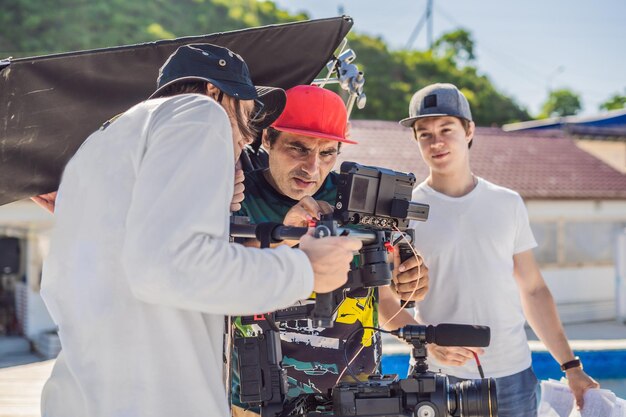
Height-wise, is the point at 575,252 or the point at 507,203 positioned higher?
the point at 507,203

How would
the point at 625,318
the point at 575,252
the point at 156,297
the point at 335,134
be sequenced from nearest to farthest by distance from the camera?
the point at 156,297, the point at 335,134, the point at 625,318, the point at 575,252

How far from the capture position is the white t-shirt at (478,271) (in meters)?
2.83

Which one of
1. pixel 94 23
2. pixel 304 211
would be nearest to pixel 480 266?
pixel 304 211

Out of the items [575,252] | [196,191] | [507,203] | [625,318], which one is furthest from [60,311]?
[575,252]

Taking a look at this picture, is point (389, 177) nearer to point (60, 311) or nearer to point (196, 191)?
point (196, 191)

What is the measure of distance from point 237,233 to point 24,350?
12.1 m

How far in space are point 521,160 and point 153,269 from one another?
1598 centimetres

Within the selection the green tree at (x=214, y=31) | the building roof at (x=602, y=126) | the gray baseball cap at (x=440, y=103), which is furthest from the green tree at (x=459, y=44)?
the gray baseball cap at (x=440, y=103)

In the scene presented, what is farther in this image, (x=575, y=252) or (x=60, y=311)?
(x=575, y=252)

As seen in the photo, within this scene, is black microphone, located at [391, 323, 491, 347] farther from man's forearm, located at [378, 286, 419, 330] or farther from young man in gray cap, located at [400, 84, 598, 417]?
young man in gray cap, located at [400, 84, 598, 417]

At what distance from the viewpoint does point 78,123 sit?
2461 millimetres

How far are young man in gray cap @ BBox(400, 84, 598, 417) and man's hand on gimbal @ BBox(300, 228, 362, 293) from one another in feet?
4.81

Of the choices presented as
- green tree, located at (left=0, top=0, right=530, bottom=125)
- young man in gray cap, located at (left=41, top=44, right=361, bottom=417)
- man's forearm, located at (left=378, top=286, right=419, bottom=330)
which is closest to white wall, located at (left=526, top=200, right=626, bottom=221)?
green tree, located at (left=0, top=0, right=530, bottom=125)

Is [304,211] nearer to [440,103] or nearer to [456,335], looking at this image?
[456,335]
